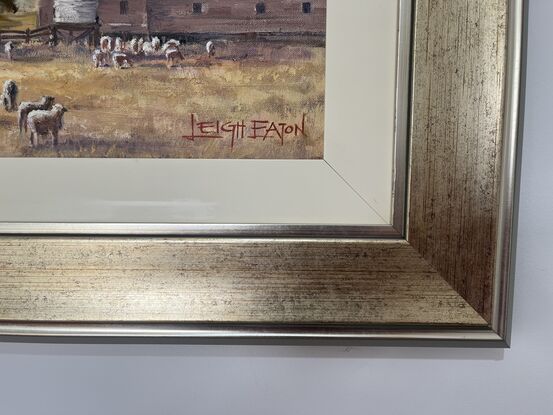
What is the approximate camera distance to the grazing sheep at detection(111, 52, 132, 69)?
1.44ft

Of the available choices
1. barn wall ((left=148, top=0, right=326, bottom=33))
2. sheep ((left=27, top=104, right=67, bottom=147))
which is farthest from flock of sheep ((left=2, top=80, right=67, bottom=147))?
barn wall ((left=148, top=0, right=326, bottom=33))

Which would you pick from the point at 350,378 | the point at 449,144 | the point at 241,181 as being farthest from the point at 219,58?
the point at 350,378

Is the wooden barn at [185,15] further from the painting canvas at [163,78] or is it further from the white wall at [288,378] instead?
the white wall at [288,378]

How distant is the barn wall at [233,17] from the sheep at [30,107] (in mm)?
106

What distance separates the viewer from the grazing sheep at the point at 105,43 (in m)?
0.44

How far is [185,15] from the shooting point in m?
0.44

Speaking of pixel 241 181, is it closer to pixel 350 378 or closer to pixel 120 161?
pixel 120 161

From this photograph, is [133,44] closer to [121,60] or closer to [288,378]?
[121,60]

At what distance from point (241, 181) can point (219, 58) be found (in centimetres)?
10

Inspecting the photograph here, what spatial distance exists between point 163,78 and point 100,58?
55 millimetres

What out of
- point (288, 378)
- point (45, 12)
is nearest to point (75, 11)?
point (45, 12)

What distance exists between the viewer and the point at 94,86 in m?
0.44

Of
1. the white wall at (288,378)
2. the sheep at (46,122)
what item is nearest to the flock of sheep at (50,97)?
the sheep at (46,122)

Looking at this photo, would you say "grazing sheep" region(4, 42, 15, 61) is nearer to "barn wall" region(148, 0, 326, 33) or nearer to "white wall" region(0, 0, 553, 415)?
"barn wall" region(148, 0, 326, 33)
